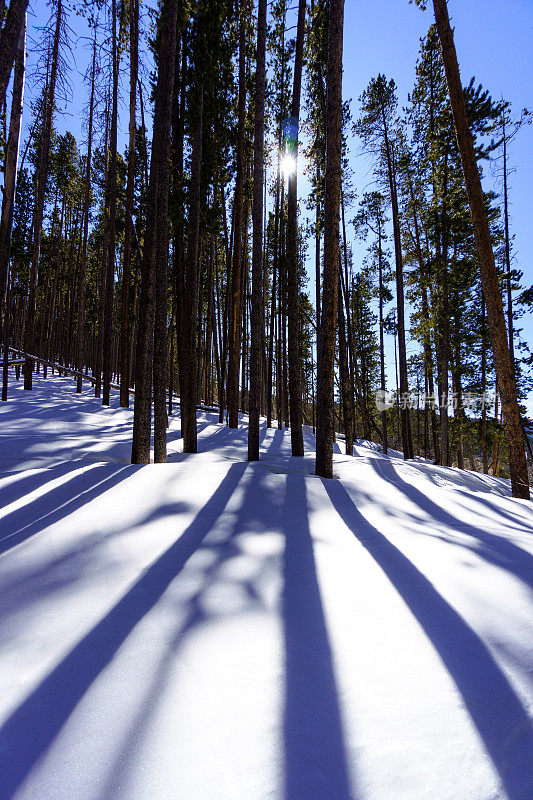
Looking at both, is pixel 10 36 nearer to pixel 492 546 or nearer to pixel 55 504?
pixel 55 504

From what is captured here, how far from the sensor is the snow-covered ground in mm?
919

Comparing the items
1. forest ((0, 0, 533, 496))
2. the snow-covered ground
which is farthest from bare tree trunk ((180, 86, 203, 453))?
the snow-covered ground

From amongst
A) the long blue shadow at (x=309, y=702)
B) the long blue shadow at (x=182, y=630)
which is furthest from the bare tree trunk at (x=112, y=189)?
the long blue shadow at (x=309, y=702)

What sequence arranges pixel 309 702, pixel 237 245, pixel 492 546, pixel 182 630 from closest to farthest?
1. pixel 309 702
2. pixel 182 630
3. pixel 492 546
4. pixel 237 245

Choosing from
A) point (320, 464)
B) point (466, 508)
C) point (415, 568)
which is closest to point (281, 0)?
point (320, 464)

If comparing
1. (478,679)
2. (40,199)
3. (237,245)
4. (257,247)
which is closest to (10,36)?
(257,247)

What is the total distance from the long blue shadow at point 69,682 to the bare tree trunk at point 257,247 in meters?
4.65

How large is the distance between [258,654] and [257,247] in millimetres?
6194

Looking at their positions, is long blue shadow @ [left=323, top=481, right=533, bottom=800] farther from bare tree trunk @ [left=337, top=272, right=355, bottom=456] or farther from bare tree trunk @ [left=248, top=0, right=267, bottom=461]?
bare tree trunk @ [left=337, top=272, right=355, bottom=456]

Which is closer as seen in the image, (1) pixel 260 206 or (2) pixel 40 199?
(1) pixel 260 206

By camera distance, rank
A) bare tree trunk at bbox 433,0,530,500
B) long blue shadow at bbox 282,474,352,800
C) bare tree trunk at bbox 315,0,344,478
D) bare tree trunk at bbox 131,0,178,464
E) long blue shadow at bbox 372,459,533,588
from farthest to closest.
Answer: bare tree trunk at bbox 433,0,530,500 < bare tree trunk at bbox 131,0,178,464 < bare tree trunk at bbox 315,0,344,478 < long blue shadow at bbox 372,459,533,588 < long blue shadow at bbox 282,474,352,800

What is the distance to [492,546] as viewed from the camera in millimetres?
2395

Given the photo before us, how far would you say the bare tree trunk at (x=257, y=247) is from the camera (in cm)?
640

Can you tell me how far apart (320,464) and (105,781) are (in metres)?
4.37
